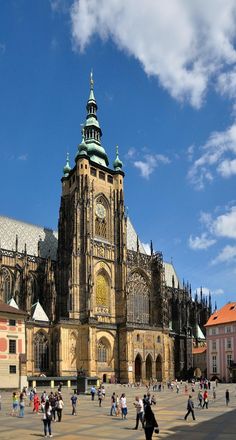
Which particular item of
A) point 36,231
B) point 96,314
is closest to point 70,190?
point 36,231

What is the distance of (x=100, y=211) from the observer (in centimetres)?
7769

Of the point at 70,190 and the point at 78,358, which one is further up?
the point at 70,190

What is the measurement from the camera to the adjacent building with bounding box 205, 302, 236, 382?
7656 cm

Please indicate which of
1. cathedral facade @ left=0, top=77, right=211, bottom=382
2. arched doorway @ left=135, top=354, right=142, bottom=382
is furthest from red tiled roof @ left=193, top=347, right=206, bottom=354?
arched doorway @ left=135, top=354, right=142, bottom=382

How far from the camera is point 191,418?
28688 millimetres

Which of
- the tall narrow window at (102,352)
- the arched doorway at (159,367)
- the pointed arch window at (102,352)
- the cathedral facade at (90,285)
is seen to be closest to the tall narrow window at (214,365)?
the cathedral facade at (90,285)

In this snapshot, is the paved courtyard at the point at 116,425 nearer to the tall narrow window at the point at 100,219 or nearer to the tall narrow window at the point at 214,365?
the tall narrow window at the point at 100,219

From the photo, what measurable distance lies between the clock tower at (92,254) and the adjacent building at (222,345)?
17.3 meters

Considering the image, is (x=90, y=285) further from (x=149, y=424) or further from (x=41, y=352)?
(x=149, y=424)

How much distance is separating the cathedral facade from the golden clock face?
164 millimetres

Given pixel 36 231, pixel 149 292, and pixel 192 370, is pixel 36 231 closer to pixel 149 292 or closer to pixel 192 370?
pixel 149 292

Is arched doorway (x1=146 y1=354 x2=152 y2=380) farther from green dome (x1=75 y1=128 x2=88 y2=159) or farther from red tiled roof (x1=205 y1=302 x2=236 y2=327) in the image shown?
green dome (x1=75 y1=128 x2=88 y2=159)

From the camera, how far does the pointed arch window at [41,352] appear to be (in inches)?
2579

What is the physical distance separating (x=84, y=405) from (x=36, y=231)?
47.1m
